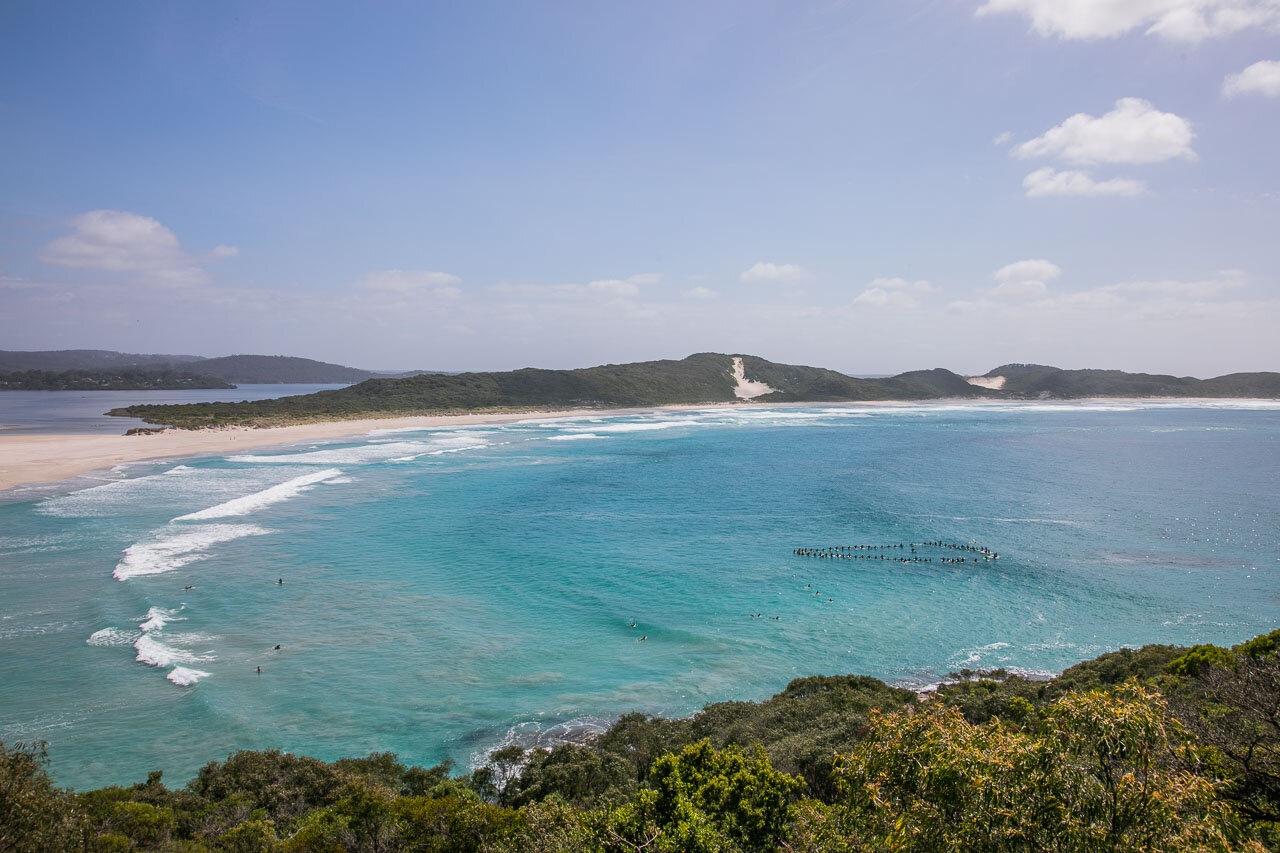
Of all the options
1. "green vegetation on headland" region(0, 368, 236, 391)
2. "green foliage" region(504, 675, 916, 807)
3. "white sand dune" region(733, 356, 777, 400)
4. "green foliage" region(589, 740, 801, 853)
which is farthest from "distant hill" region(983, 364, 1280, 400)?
"green vegetation on headland" region(0, 368, 236, 391)

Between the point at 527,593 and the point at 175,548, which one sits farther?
the point at 175,548

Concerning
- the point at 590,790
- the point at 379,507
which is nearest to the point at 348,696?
the point at 590,790

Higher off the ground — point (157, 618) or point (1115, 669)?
point (1115, 669)

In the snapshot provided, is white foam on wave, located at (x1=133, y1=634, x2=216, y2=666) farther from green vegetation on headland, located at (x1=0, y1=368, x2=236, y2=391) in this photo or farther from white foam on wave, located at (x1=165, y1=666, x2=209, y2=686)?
green vegetation on headland, located at (x1=0, y1=368, x2=236, y2=391)

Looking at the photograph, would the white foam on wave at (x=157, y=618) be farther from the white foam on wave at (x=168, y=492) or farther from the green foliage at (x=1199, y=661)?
the green foliage at (x=1199, y=661)

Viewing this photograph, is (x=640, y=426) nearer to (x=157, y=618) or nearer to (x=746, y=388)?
(x=157, y=618)

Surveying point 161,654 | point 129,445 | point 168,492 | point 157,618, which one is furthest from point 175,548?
point 129,445

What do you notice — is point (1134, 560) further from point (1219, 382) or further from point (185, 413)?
point (1219, 382)
